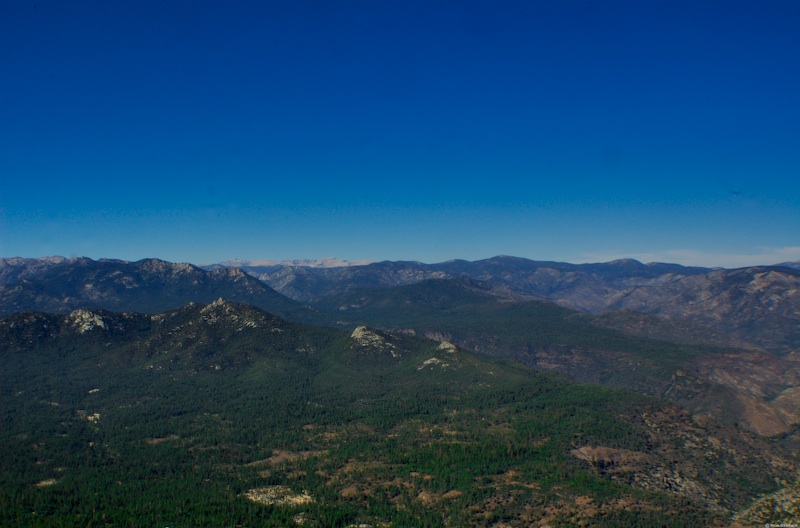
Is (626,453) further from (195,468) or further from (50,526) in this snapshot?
(50,526)

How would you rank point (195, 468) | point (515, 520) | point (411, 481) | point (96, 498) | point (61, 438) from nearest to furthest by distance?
point (515, 520) < point (96, 498) < point (411, 481) < point (195, 468) < point (61, 438)

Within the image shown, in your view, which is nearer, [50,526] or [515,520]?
[50,526]

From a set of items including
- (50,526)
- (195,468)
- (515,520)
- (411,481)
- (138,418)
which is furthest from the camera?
(138,418)

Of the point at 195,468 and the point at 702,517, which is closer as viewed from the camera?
the point at 702,517

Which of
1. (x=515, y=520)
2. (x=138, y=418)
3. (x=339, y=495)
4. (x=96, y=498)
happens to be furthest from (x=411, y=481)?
(x=138, y=418)

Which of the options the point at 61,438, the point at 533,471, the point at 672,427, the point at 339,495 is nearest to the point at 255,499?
the point at 339,495

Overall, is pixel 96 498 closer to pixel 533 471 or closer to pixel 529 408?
pixel 533 471

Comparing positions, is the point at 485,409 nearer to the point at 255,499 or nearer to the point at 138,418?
the point at 255,499

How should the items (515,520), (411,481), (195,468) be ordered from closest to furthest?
(515,520) < (411,481) < (195,468)

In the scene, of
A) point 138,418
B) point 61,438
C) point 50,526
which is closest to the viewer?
point 50,526
